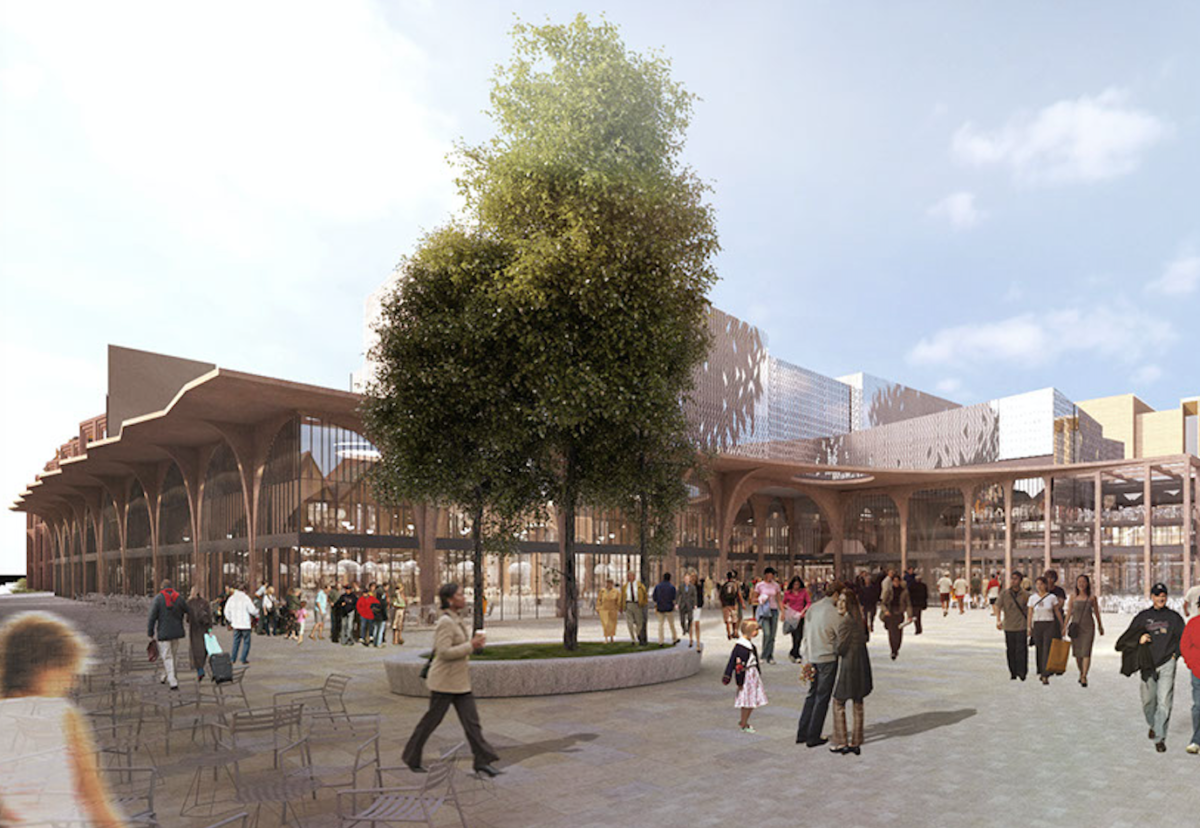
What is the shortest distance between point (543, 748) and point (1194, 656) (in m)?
6.26

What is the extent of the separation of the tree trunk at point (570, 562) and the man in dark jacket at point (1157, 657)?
7.95m

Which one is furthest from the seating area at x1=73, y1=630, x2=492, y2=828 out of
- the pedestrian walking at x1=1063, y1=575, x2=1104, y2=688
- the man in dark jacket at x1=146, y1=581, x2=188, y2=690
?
the pedestrian walking at x1=1063, y1=575, x2=1104, y2=688

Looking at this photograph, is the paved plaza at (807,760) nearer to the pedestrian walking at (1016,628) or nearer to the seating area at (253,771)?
the seating area at (253,771)

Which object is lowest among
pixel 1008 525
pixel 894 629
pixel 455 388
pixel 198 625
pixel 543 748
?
pixel 1008 525

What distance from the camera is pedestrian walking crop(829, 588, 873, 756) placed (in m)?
8.43

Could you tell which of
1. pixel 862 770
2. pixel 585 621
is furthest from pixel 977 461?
pixel 862 770

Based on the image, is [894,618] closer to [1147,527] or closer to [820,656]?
[820,656]

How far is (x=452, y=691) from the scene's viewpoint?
778 centimetres

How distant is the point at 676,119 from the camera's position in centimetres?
1492

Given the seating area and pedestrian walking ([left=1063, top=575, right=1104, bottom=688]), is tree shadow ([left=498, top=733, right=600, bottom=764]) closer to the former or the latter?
the seating area

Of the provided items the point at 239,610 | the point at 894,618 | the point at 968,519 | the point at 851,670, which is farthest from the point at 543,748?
the point at 968,519

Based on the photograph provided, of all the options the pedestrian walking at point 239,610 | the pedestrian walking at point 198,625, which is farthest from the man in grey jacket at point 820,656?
the pedestrian walking at point 239,610

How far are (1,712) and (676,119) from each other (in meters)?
13.3

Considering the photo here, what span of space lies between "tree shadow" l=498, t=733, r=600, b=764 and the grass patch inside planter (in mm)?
4030
